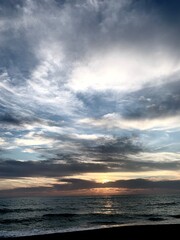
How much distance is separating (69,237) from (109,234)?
4.22 m

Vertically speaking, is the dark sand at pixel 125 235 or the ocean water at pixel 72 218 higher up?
the ocean water at pixel 72 218

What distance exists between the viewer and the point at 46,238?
2517 cm

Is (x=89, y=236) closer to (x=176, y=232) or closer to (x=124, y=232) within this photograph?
(x=124, y=232)

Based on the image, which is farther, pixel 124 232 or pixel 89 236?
pixel 124 232

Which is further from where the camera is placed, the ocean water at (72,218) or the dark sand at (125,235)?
the ocean water at (72,218)

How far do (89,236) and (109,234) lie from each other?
2.37 metres

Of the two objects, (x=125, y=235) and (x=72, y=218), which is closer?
(x=125, y=235)

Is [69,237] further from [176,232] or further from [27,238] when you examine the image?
[176,232]

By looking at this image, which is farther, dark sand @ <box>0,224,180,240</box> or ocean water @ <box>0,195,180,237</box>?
ocean water @ <box>0,195,180,237</box>

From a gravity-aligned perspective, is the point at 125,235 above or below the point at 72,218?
below

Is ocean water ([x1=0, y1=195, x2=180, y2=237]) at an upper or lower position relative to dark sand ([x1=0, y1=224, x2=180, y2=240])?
upper

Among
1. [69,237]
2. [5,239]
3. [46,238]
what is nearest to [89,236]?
[69,237]

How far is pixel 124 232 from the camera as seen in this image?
92.0ft

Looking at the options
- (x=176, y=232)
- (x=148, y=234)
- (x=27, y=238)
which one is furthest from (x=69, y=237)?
(x=176, y=232)
